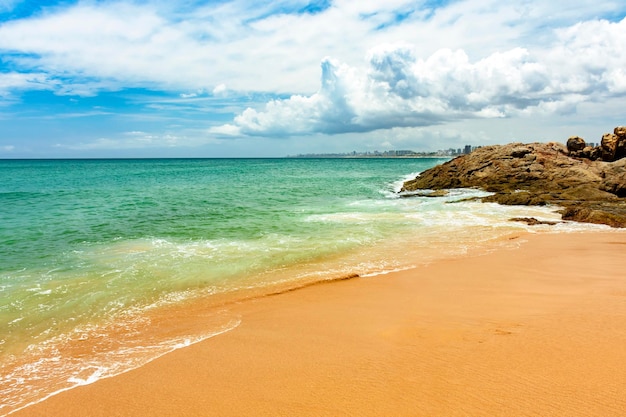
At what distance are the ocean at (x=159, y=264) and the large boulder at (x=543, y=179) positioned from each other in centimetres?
210

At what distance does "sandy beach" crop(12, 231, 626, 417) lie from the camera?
13.3 feet

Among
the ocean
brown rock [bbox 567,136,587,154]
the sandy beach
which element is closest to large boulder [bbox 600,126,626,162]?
brown rock [bbox 567,136,587,154]

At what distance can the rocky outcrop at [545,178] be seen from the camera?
804 inches

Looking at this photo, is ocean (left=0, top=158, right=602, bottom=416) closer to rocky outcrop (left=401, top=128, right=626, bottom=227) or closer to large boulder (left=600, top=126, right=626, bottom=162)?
rocky outcrop (left=401, top=128, right=626, bottom=227)

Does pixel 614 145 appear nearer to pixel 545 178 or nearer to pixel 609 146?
pixel 609 146

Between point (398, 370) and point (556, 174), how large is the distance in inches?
1211

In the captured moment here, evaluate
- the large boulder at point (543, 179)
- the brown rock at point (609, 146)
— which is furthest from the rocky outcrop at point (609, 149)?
the large boulder at point (543, 179)

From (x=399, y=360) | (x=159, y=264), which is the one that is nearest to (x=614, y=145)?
(x=399, y=360)

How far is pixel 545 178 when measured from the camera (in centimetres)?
2939

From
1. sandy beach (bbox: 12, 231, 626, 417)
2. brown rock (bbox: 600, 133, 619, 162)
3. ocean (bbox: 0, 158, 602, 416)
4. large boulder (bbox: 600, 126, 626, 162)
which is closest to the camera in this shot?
sandy beach (bbox: 12, 231, 626, 417)

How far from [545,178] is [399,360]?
3005 cm

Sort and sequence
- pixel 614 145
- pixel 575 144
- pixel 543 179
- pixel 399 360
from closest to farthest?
pixel 399 360 < pixel 543 179 < pixel 614 145 < pixel 575 144

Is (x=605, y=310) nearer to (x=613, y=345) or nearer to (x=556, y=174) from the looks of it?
(x=613, y=345)

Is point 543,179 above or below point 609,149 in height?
below
